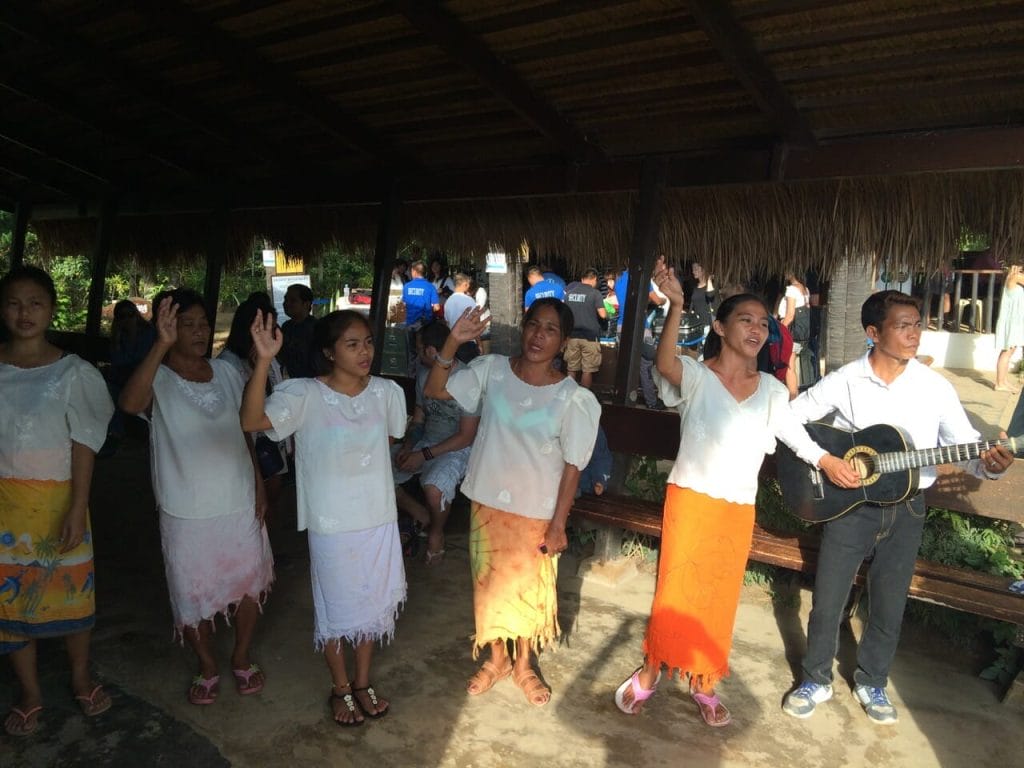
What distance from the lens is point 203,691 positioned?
303cm

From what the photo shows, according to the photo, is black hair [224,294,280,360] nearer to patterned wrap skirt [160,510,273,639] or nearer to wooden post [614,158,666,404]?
patterned wrap skirt [160,510,273,639]

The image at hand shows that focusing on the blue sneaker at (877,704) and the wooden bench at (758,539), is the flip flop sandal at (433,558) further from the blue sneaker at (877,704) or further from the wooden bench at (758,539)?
the blue sneaker at (877,704)

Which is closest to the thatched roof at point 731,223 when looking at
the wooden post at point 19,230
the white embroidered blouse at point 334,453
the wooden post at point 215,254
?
the wooden post at point 215,254

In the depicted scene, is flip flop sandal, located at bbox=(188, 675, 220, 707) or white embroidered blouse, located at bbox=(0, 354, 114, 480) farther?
flip flop sandal, located at bbox=(188, 675, 220, 707)

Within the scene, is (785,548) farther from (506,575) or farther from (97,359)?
(97,359)

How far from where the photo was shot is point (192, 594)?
2.91 meters

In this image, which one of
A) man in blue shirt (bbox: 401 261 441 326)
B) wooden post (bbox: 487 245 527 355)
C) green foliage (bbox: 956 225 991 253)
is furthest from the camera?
wooden post (bbox: 487 245 527 355)

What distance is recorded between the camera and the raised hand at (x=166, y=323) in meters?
2.57

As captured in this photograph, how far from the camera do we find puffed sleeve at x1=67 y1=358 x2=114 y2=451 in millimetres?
2703

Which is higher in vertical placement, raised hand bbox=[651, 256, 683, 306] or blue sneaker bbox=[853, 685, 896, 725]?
raised hand bbox=[651, 256, 683, 306]

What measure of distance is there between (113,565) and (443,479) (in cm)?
194

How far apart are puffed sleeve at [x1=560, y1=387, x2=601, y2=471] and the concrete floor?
1.07 metres

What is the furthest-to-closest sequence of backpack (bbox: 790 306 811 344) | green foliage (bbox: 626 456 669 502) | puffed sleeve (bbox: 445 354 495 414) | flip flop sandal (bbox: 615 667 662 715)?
backpack (bbox: 790 306 811 344), green foliage (bbox: 626 456 669 502), flip flop sandal (bbox: 615 667 662 715), puffed sleeve (bbox: 445 354 495 414)

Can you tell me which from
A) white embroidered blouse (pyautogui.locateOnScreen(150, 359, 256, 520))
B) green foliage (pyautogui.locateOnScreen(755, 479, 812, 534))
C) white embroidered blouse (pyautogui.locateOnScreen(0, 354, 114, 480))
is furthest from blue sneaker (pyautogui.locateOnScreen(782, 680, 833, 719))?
white embroidered blouse (pyautogui.locateOnScreen(0, 354, 114, 480))
